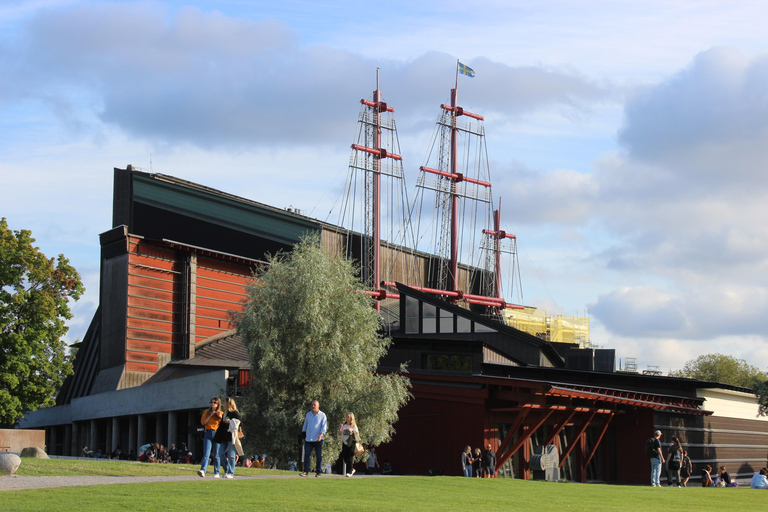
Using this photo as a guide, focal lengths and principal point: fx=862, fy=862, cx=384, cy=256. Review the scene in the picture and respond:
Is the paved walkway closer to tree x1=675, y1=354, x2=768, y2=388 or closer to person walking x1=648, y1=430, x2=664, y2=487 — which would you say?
person walking x1=648, y1=430, x2=664, y2=487

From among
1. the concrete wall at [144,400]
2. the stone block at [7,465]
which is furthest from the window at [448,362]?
the stone block at [7,465]

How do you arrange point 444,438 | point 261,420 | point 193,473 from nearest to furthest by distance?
1. point 193,473
2. point 261,420
3. point 444,438

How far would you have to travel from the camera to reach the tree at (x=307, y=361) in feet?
100

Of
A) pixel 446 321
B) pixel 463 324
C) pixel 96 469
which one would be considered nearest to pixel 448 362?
pixel 463 324

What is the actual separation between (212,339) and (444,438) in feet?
85.6

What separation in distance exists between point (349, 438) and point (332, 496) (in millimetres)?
5708

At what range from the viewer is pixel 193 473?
19.2 metres

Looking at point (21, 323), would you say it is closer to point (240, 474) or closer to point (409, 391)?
point (409, 391)

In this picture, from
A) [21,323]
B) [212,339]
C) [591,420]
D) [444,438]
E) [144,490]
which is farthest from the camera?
[212,339]

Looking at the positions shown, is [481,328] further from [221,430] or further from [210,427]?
[210,427]

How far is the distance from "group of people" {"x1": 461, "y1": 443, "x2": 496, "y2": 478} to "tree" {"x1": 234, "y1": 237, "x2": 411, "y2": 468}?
315cm

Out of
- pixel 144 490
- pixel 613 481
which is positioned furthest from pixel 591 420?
pixel 144 490

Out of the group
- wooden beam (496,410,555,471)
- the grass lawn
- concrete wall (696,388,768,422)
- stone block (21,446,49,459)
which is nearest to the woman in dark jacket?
the grass lawn

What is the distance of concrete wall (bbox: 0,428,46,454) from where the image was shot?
31.7 metres
